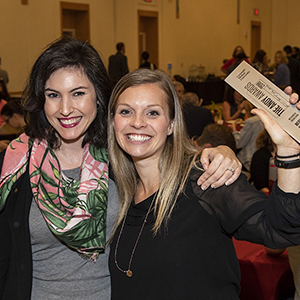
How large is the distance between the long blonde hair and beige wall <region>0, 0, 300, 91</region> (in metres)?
5.05

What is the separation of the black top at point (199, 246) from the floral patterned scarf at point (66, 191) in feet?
0.90

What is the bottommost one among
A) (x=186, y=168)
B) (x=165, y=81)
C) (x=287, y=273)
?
(x=287, y=273)

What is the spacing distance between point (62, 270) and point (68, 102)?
685mm

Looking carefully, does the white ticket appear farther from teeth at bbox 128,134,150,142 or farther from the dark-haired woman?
the dark-haired woman

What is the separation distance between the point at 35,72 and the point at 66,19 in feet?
32.5

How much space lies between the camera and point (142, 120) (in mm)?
1729

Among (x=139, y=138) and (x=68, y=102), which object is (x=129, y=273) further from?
(x=68, y=102)

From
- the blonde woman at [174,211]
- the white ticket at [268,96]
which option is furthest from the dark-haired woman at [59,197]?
the white ticket at [268,96]

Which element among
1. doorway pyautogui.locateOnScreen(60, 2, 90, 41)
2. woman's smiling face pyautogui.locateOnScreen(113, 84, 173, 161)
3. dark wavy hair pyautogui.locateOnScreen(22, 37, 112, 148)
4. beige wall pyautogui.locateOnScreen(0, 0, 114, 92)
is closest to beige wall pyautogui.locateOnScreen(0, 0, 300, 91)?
beige wall pyautogui.locateOnScreen(0, 0, 114, 92)

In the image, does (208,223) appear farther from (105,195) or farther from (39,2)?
(39,2)

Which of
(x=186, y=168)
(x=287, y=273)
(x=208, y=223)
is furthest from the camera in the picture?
(x=287, y=273)

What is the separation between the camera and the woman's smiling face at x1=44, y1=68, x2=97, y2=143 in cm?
192

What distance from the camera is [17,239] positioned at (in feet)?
6.06

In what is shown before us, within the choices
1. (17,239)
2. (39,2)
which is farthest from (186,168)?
(39,2)
